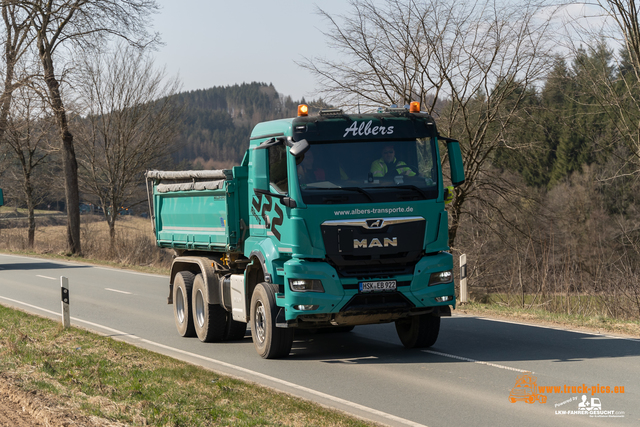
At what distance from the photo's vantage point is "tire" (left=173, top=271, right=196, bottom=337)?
1125 cm

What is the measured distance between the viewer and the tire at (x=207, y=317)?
10.6 metres

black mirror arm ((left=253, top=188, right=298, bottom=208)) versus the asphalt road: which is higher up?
black mirror arm ((left=253, top=188, right=298, bottom=208))

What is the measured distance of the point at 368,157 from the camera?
28.2ft

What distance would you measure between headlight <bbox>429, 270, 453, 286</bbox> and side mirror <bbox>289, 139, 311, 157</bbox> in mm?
2316

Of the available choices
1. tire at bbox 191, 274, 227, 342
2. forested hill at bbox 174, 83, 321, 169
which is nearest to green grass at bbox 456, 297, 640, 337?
tire at bbox 191, 274, 227, 342

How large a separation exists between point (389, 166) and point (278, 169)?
4.74 feet

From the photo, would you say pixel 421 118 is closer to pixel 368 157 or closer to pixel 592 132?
pixel 368 157

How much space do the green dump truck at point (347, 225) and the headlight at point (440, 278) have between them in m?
0.02

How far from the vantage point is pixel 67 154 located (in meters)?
32.1

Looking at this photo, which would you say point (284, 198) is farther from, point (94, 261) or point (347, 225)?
point (94, 261)

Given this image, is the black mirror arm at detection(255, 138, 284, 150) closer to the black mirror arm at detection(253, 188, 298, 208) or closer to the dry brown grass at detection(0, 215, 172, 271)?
the black mirror arm at detection(253, 188, 298, 208)

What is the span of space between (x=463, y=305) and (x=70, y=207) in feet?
79.0

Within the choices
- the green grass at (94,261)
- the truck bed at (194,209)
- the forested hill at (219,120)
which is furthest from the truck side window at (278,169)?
the forested hill at (219,120)

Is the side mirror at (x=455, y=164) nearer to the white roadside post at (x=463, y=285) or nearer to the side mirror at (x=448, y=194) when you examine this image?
the side mirror at (x=448, y=194)
